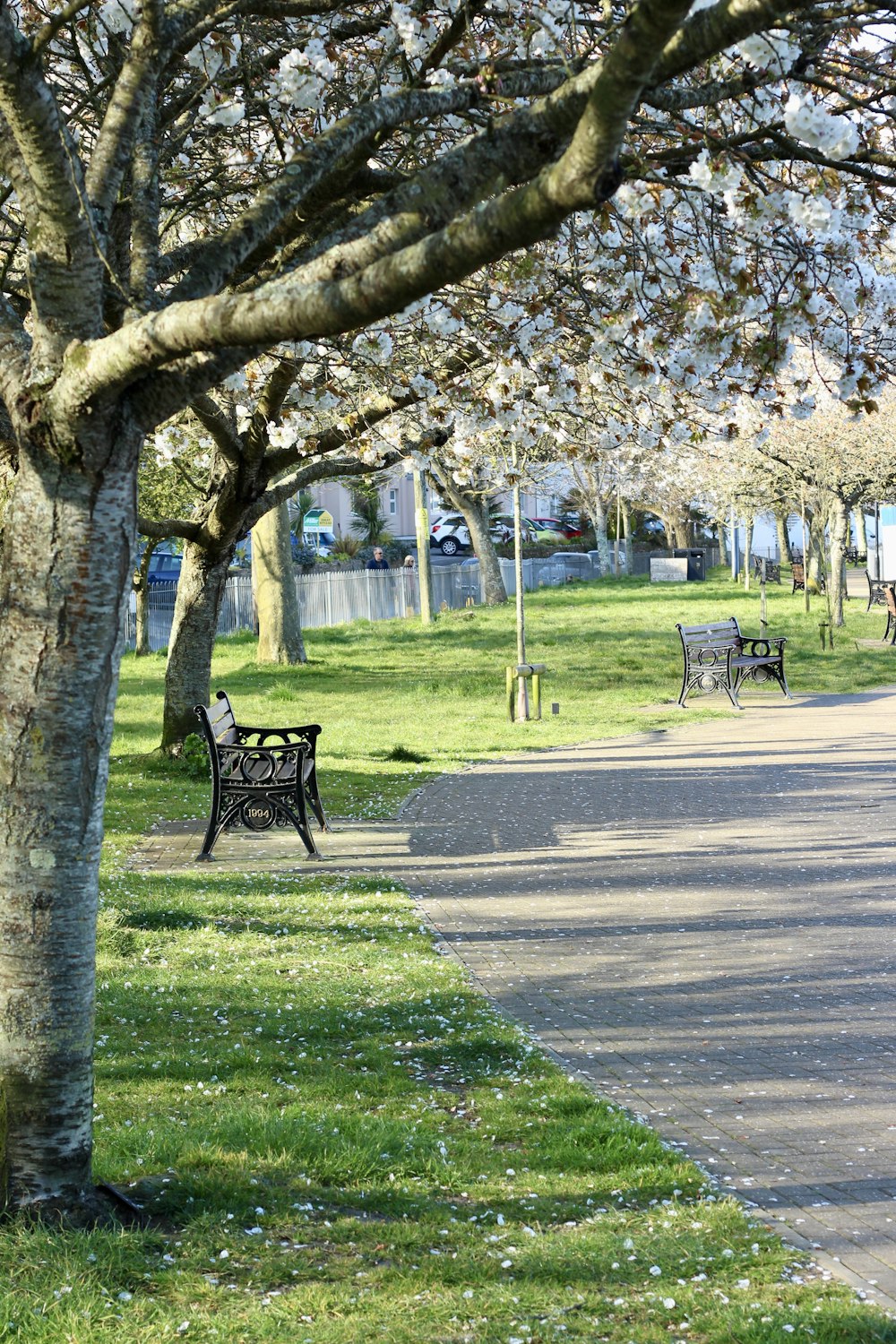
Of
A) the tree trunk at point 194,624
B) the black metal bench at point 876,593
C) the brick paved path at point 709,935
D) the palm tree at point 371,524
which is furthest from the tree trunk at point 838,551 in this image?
the palm tree at point 371,524

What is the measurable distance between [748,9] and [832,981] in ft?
16.7

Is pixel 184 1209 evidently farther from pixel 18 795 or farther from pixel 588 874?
pixel 588 874

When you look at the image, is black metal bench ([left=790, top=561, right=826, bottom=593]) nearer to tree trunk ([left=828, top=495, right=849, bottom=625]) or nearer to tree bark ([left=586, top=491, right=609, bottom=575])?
tree bark ([left=586, top=491, right=609, bottom=575])

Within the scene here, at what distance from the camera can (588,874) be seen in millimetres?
9844

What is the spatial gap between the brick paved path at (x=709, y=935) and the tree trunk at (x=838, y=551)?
14.6 metres

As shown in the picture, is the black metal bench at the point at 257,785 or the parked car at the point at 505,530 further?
the parked car at the point at 505,530

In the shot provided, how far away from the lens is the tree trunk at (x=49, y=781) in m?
4.00

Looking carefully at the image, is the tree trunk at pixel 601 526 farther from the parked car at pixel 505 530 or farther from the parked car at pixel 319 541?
the parked car at pixel 319 541

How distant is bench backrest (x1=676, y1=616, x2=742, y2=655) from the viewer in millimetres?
19938

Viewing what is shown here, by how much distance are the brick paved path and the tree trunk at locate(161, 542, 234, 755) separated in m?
2.55

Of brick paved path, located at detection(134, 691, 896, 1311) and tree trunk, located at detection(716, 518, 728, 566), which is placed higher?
tree trunk, located at detection(716, 518, 728, 566)

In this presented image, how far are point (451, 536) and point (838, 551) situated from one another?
108 ft

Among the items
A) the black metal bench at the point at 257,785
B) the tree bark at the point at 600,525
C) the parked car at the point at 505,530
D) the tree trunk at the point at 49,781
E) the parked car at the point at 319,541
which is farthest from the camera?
the parked car at the point at 505,530

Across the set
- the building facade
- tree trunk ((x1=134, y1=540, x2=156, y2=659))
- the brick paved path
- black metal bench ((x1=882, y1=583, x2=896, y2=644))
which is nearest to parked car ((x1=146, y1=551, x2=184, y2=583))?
tree trunk ((x1=134, y1=540, x2=156, y2=659))
